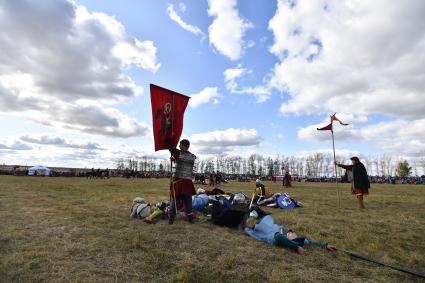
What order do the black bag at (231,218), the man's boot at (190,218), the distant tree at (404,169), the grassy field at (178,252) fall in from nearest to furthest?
the grassy field at (178,252) < the black bag at (231,218) < the man's boot at (190,218) < the distant tree at (404,169)

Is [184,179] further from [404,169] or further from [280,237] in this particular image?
[404,169]

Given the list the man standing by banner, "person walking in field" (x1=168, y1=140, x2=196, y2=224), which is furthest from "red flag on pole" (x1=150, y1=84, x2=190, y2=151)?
"person walking in field" (x1=168, y1=140, x2=196, y2=224)

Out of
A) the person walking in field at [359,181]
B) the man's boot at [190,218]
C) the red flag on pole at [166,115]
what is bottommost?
the man's boot at [190,218]

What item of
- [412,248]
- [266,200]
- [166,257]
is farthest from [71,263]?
[266,200]

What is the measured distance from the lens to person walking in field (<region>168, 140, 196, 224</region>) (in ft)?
23.8

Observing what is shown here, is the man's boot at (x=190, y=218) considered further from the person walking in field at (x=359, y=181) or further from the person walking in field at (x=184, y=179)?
the person walking in field at (x=359, y=181)

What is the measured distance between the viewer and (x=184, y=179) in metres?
7.39

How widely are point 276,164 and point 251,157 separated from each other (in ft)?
39.7

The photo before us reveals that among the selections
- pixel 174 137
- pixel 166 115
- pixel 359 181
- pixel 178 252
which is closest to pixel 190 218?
pixel 174 137

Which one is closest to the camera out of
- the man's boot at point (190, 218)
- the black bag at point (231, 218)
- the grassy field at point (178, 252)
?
the grassy field at point (178, 252)

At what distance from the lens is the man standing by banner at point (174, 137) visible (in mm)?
6824

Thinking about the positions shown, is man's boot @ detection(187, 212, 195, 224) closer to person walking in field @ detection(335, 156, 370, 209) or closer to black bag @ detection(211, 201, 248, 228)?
black bag @ detection(211, 201, 248, 228)

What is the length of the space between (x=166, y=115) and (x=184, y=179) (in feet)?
5.15

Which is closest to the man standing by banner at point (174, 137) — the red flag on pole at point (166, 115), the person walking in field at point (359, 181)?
the red flag on pole at point (166, 115)
